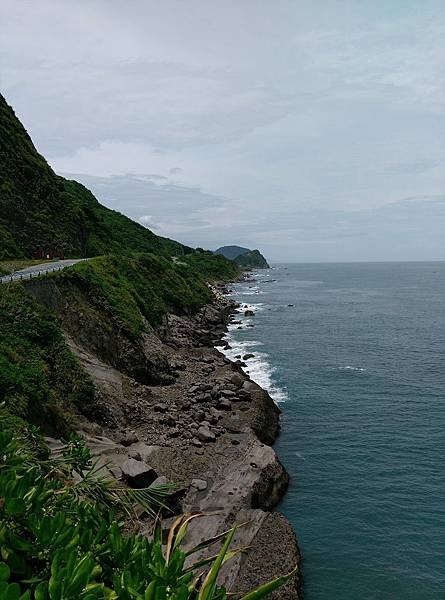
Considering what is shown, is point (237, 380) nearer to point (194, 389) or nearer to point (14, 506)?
point (194, 389)

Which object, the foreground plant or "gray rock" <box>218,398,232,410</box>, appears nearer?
the foreground plant

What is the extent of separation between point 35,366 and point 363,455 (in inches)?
806

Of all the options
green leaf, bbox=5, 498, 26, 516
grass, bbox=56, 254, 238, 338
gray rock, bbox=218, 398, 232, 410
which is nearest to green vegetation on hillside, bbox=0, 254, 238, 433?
grass, bbox=56, 254, 238, 338

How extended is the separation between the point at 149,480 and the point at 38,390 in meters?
7.02

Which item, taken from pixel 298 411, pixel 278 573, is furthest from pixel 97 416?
pixel 298 411

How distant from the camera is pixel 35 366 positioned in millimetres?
23531

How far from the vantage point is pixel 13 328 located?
25.3 metres

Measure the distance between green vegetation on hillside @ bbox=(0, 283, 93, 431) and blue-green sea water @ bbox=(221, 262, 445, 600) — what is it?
506 inches

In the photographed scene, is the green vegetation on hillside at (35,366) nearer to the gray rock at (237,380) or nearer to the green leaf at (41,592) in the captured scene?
the gray rock at (237,380)

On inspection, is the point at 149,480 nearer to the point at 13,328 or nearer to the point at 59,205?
the point at 13,328

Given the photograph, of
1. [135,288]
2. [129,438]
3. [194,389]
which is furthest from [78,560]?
[135,288]

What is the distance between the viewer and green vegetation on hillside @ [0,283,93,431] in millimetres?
20594

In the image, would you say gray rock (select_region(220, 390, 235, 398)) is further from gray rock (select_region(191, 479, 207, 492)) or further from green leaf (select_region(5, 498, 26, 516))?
green leaf (select_region(5, 498, 26, 516))

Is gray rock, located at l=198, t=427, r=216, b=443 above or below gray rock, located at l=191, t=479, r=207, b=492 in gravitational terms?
above
